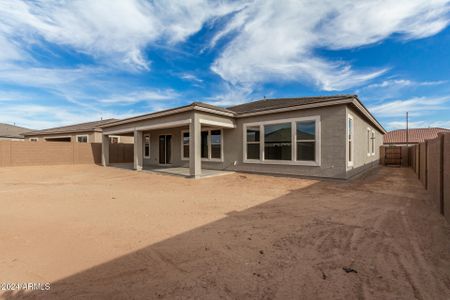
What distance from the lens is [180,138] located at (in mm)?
13945

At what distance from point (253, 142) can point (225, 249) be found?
8.32 metres

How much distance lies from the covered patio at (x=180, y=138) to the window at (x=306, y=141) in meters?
3.61

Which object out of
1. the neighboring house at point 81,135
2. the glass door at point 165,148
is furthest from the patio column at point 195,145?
the neighboring house at point 81,135

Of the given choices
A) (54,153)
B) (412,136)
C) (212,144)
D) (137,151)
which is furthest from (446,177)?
(412,136)

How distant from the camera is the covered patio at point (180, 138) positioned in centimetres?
966

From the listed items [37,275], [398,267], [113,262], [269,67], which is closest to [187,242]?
[113,262]

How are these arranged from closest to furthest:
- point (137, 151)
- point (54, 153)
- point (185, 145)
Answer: point (137, 151), point (185, 145), point (54, 153)

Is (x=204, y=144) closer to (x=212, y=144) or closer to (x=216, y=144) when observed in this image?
(x=212, y=144)

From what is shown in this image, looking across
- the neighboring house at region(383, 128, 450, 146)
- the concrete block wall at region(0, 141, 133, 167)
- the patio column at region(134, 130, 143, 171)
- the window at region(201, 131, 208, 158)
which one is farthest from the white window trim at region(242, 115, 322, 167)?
the neighboring house at region(383, 128, 450, 146)

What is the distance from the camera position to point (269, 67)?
1381cm

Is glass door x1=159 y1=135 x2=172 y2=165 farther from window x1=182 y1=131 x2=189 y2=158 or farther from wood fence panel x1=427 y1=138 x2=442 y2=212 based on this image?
wood fence panel x1=427 y1=138 x2=442 y2=212

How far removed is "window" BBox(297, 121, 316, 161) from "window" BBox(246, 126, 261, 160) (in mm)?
2051

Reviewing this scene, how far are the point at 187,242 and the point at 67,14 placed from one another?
8958 mm

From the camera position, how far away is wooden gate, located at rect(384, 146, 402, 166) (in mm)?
18328
